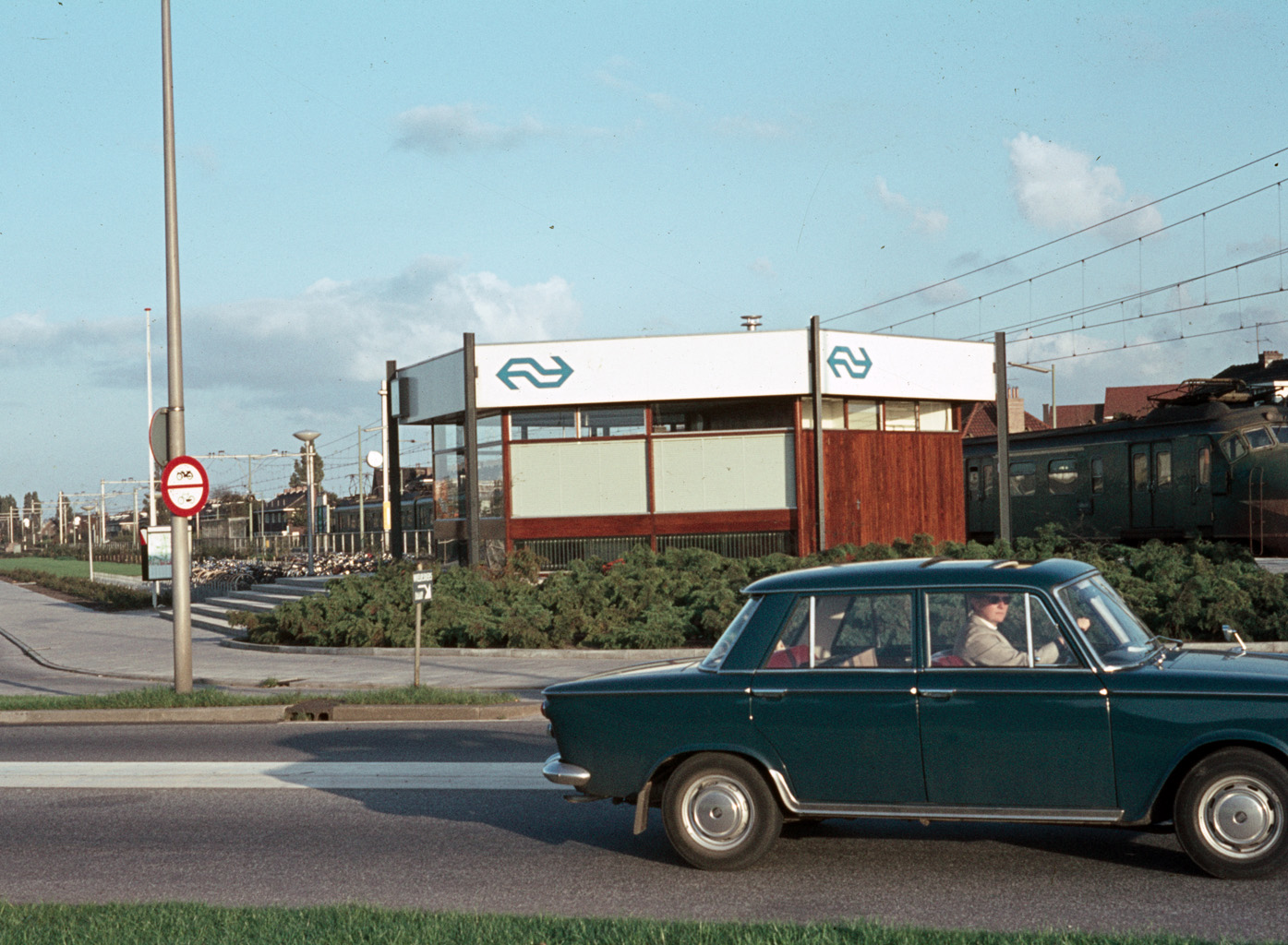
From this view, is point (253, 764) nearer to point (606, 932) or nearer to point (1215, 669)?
point (606, 932)

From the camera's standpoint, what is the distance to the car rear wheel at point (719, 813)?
22.1ft

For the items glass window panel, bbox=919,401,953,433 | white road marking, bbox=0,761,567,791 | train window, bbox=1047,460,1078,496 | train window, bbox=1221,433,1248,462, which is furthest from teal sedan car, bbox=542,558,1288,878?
train window, bbox=1047,460,1078,496

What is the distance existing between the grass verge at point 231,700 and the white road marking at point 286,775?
2.91 m

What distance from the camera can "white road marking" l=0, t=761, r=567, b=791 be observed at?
9664 millimetres

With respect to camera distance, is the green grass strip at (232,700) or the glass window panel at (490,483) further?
the glass window panel at (490,483)

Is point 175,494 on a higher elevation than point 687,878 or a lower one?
higher

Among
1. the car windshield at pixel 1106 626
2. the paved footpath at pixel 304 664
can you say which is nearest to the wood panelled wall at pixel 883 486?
the paved footpath at pixel 304 664

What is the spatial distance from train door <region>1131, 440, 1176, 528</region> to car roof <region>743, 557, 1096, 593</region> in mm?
22391

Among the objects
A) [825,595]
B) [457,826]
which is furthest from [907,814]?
[457,826]

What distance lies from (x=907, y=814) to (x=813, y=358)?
67.3 ft

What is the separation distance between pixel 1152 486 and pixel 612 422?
38.5ft

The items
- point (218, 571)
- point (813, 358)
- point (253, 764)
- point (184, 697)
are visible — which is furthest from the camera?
point (218, 571)

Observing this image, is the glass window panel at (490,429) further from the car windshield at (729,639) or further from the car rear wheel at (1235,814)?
the car rear wheel at (1235,814)

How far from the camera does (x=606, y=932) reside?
5.45 metres
